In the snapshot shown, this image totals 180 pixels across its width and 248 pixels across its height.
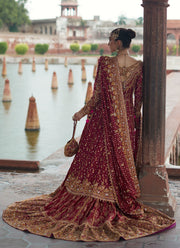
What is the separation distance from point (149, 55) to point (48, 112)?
28.9 feet

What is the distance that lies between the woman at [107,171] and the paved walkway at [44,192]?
4.6 inches

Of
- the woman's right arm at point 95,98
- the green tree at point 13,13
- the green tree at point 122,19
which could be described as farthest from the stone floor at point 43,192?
the green tree at point 122,19

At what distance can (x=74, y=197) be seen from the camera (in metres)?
3.50

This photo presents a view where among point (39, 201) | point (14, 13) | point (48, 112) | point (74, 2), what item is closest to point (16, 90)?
point (48, 112)

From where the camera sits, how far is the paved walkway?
9.87ft

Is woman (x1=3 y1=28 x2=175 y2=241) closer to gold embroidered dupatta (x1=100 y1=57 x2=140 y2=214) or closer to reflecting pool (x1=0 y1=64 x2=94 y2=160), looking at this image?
gold embroidered dupatta (x1=100 y1=57 x2=140 y2=214)

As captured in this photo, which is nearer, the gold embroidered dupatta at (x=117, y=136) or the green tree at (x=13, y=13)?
the gold embroidered dupatta at (x=117, y=136)

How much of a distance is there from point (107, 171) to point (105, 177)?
0.14 feet

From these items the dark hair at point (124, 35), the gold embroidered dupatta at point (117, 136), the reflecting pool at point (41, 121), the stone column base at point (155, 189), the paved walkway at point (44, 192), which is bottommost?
the reflecting pool at point (41, 121)

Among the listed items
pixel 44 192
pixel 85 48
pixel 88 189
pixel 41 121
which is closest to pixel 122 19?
pixel 85 48

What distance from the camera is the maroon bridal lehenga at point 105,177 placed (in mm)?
3299

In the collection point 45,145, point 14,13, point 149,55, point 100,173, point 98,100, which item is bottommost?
point 45,145

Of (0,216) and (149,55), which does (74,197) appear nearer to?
(0,216)

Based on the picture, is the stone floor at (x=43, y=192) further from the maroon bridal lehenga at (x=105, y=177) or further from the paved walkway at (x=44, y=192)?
the maroon bridal lehenga at (x=105, y=177)
